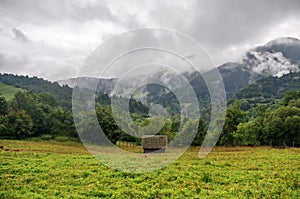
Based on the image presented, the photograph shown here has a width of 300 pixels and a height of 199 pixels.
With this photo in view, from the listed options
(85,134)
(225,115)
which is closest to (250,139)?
(225,115)

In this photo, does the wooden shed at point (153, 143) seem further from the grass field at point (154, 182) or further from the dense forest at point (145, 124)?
the grass field at point (154, 182)

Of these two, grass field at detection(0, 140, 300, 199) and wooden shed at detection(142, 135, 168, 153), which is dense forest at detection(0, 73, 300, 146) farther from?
grass field at detection(0, 140, 300, 199)

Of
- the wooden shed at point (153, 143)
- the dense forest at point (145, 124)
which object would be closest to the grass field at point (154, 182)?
the wooden shed at point (153, 143)

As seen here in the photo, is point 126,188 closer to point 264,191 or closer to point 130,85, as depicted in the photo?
point 264,191

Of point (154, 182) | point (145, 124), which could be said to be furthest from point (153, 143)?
point (154, 182)

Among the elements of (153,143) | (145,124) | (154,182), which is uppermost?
(145,124)

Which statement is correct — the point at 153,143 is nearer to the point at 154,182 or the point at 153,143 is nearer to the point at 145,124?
the point at 145,124

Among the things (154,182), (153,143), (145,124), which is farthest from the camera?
(145,124)

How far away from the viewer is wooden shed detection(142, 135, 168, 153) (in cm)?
3788

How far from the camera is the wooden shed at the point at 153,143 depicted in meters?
37.9

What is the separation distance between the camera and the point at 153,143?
1492 inches

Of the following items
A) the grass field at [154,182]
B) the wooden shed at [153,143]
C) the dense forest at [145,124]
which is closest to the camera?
the grass field at [154,182]

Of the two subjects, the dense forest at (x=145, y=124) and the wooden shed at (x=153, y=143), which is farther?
the dense forest at (x=145, y=124)

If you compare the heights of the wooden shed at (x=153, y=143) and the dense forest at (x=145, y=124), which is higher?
the dense forest at (x=145, y=124)
